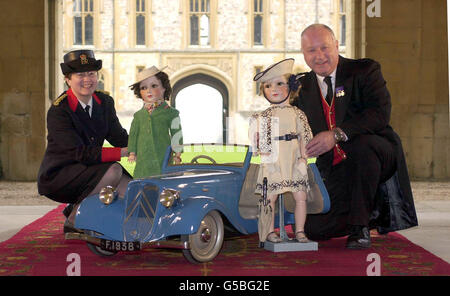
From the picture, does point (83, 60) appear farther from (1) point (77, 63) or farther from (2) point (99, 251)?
(2) point (99, 251)

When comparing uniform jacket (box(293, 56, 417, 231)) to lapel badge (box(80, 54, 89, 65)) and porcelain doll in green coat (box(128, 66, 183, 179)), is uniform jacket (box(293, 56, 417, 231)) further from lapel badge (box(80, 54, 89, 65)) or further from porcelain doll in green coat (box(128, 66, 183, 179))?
lapel badge (box(80, 54, 89, 65))

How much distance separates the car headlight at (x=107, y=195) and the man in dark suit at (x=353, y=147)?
4.93 ft

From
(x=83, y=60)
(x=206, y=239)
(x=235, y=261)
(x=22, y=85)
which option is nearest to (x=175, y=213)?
(x=206, y=239)

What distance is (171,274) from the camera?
14.1ft

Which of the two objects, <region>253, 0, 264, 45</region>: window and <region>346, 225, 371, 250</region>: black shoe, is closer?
<region>346, 225, 371, 250</region>: black shoe

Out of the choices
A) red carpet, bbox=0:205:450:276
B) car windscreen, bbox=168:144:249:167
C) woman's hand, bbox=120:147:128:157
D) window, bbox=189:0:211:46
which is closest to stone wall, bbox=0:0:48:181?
red carpet, bbox=0:205:450:276

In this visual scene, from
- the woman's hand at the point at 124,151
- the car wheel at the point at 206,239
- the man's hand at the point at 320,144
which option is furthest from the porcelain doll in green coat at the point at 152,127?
the man's hand at the point at 320,144

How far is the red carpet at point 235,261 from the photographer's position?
14.3ft

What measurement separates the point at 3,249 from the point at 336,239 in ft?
8.63

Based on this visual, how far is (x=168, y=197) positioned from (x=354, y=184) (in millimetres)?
1453

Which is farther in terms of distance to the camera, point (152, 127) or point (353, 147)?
point (152, 127)

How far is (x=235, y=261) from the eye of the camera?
15.7 feet

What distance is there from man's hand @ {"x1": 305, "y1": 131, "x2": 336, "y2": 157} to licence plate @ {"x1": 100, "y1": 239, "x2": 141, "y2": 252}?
1.38 metres

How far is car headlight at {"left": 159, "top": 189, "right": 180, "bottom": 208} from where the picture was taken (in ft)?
15.3
